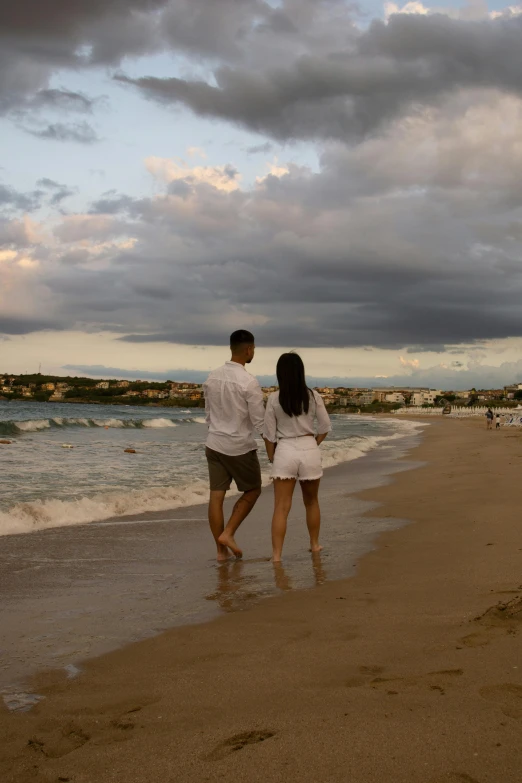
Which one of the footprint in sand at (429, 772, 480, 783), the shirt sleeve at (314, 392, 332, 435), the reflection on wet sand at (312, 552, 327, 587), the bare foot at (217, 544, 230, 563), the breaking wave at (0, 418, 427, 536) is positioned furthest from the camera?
the breaking wave at (0, 418, 427, 536)

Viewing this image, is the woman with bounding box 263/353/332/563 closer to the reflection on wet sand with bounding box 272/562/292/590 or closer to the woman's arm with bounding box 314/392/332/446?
the woman's arm with bounding box 314/392/332/446

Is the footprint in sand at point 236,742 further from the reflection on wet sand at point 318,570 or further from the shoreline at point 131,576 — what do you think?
the reflection on wet sand at point 318,570

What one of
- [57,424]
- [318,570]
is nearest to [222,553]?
[318,570]

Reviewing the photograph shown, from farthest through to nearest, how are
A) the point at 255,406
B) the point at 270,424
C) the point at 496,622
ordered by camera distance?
the point at 255,406 < the point at 270,424 < the point at 496,622

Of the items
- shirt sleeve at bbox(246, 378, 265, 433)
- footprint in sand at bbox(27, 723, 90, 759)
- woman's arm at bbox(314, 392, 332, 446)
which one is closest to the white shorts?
woman's arm at bbox(314, 392, 332, 446)

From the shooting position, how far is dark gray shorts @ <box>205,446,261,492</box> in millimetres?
5891

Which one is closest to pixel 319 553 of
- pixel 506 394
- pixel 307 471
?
pixel 307 471

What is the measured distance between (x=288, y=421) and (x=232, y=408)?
0.56 metres

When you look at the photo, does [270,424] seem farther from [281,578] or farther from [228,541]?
[281,578]

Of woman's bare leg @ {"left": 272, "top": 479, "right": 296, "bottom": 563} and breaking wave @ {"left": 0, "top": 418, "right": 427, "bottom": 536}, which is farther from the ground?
woman's bare leg @ {"left": 272, "top": 479, "right": 296, "bottom": 563}

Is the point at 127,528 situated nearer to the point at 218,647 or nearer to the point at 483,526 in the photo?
the point at 483,526

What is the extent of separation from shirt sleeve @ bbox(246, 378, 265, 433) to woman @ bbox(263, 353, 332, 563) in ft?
0.31

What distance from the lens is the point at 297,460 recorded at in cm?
561

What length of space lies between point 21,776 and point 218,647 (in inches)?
51.2
